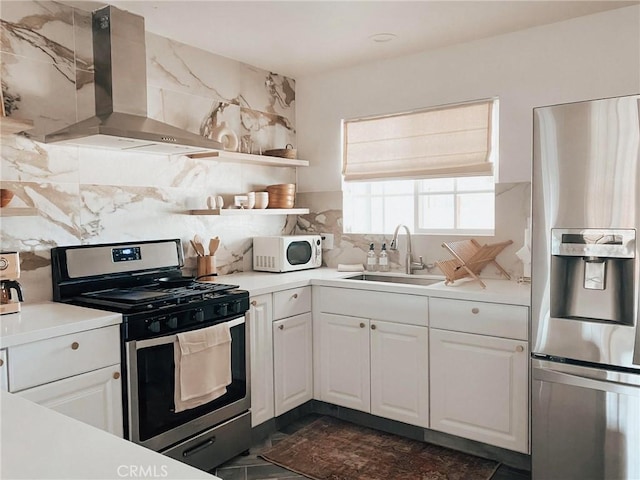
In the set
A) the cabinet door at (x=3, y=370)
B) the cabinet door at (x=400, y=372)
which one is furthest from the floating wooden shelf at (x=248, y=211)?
the cabinet door at (x=3, y=370)

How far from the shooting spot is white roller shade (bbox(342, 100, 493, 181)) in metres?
3.28

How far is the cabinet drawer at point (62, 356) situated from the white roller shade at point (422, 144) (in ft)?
7.10

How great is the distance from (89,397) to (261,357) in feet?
3.41

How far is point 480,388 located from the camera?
273 centimetres

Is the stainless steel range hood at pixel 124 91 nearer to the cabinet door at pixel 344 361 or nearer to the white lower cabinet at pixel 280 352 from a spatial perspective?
the white lower cabinet at pixel 280 352

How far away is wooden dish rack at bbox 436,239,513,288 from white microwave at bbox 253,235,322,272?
1053 millimetres

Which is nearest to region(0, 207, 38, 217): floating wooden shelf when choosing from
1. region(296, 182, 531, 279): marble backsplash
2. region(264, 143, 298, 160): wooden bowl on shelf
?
region(264, 143, 298, 160): wooden bowl on shelf

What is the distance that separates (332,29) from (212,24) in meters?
0.68

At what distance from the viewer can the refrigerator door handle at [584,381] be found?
211 centimetres

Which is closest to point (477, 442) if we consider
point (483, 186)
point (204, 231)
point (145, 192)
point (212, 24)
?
point (483, 186)

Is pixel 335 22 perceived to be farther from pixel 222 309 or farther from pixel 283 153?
pixel 222 309

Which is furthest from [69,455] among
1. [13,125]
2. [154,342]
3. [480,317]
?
[480,317]

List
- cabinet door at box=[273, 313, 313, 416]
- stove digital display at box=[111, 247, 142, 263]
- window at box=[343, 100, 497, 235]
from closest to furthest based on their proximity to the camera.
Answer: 1. stove digital display at box=[111, 247, 142, 263]
2. cabinet door at box=[273, 313, 313, 416]
3. window at box=[343, 100, 497, 235]

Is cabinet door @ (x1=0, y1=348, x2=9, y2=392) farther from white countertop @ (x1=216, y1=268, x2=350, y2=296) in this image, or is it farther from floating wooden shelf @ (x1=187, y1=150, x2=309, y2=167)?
floating wooden shelf @ (x1=187, y1=150, x2=309, y2=167)
